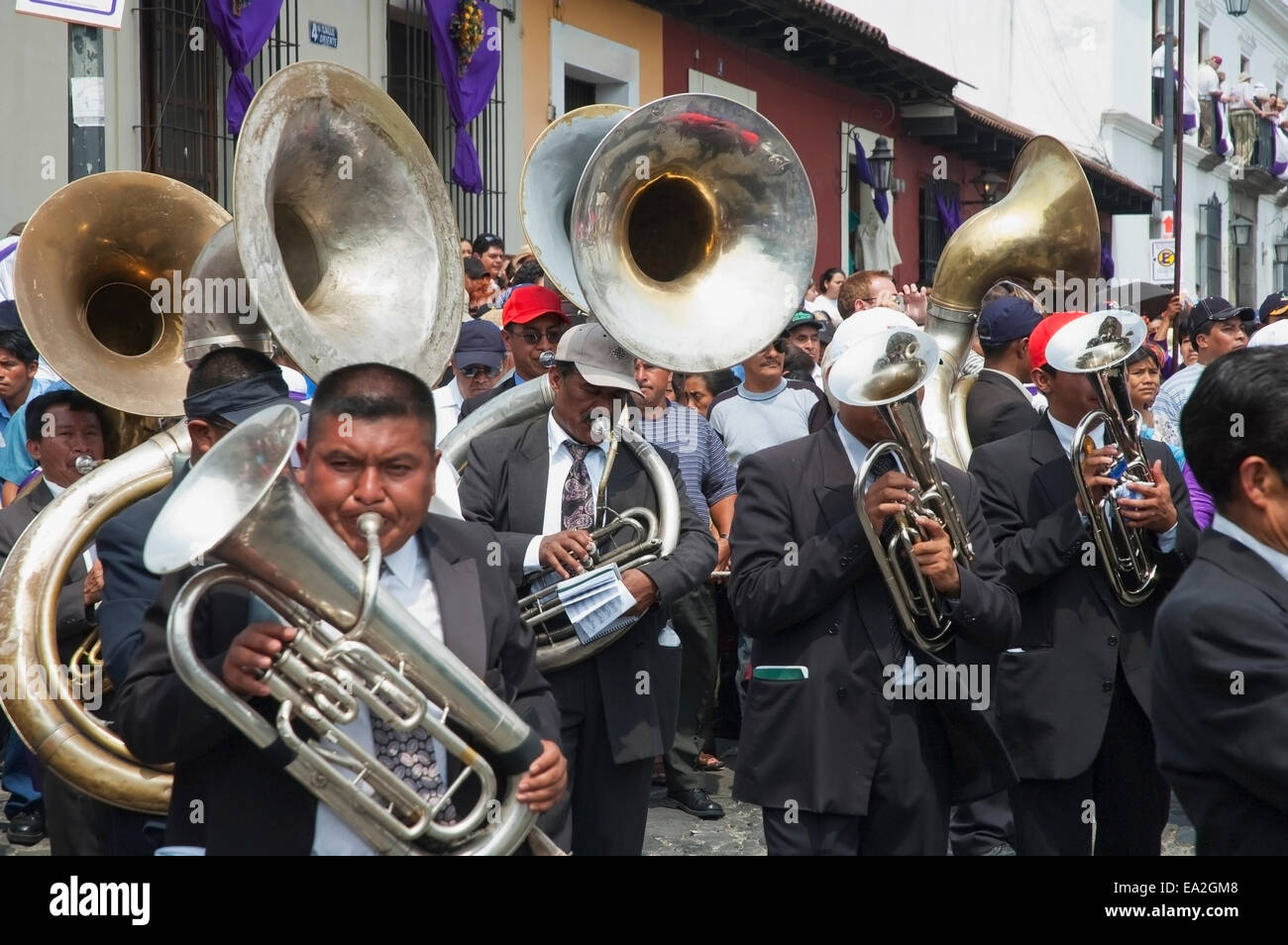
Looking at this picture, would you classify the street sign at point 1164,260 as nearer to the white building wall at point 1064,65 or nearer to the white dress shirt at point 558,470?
the white building wall at point 1064,65

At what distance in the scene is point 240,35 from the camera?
10.2 m

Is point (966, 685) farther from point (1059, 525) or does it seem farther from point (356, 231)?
point (356, 231)

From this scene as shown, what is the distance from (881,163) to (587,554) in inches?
639

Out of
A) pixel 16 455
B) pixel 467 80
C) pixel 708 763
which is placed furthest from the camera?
pixel 467 80

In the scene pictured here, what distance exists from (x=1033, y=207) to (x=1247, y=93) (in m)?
32.0

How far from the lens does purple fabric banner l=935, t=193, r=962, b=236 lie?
2228 cm

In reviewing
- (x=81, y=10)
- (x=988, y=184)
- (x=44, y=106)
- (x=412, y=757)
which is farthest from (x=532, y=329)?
(x=988, y=184)

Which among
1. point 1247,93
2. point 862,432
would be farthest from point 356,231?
point 1247,93

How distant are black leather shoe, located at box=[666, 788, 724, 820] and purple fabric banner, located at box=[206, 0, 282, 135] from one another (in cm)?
546

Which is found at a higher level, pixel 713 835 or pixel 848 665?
pixel 848 665

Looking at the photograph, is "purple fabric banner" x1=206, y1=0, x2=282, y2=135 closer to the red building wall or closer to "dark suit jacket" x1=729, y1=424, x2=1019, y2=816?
the red building wall

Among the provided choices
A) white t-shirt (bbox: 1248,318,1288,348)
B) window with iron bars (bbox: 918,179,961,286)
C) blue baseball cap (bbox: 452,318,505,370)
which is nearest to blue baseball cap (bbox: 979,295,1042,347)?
white t-shirt (bbox: 1248,318,1288,348)

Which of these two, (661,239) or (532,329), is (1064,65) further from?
(661,239)

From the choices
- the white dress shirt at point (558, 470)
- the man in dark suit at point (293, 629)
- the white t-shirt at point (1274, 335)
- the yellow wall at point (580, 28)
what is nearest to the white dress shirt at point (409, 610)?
the man in dark suit at point (293, 629)
